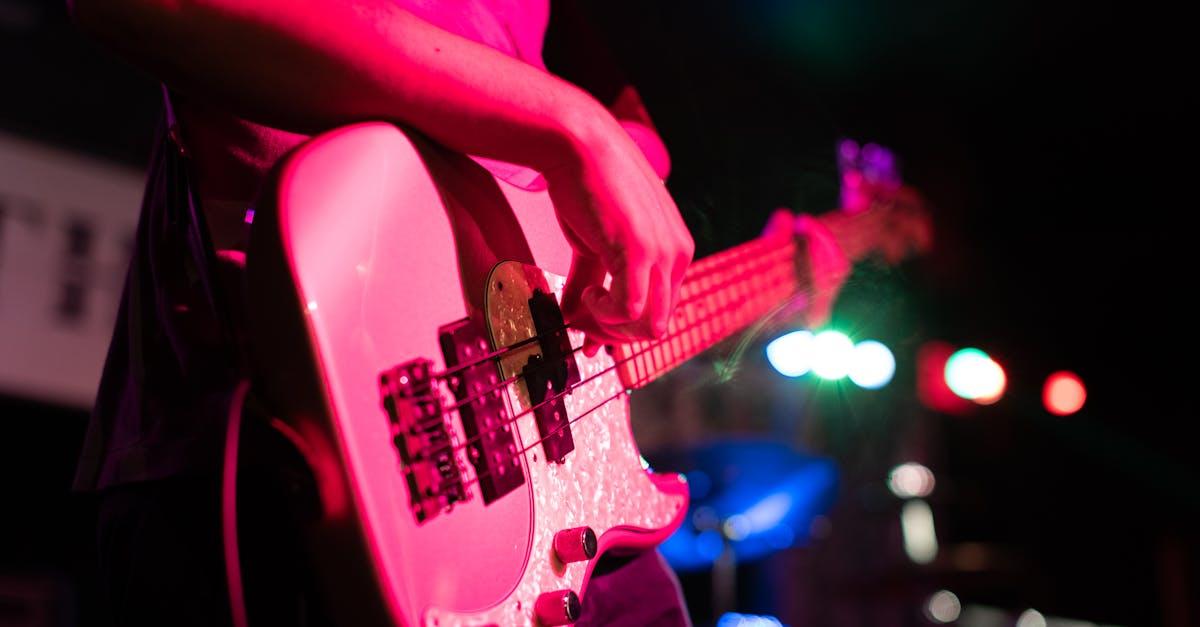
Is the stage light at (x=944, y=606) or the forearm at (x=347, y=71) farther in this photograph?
the stage light at (x=944, y=606)

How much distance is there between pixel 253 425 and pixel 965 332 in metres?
4.26

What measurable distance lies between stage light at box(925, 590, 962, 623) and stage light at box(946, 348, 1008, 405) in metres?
0.98

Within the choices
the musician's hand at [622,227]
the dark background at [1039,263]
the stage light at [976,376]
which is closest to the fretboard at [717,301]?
the musician's hand at [622,227]

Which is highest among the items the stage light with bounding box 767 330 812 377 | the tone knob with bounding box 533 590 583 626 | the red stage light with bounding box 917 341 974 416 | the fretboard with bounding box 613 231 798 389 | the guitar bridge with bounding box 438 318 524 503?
the red stage light with bounding box 917 341 974 416

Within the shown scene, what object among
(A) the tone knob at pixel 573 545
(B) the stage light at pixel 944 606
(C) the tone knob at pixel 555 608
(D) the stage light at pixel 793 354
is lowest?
(C) the tone knob at pixel 555 608

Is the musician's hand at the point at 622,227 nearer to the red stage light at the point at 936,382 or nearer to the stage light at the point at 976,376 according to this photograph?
the stage light at the point at 976,376

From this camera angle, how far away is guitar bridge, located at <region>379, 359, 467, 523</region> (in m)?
0.66

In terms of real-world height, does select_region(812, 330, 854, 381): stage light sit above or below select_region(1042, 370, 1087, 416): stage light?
below

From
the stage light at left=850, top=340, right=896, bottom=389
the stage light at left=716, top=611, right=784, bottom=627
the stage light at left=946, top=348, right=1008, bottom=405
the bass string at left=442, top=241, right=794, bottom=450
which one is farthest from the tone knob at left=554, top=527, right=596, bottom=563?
the stage light at left=946, top=348, right=1008, bottom=405

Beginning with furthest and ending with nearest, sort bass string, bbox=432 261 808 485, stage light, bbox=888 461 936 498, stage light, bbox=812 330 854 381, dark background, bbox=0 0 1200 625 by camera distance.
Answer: stage light, bbox=888 461 936 498 < dark background, bbox=0 0 1200 625 < stage light, bbox=812 330 854 381 < bass string, bbox=432 261 808 485

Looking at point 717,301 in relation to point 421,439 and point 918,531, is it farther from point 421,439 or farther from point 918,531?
point 918,531

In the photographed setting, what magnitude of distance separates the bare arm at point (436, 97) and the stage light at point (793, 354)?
2.46 metres

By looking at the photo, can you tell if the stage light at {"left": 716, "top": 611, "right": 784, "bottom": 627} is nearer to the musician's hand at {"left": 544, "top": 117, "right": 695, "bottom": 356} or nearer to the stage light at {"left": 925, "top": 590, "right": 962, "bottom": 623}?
the stage light at {"left": 925, "top": 590, "right": 962, "bottom": 623}

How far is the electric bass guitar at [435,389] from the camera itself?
24.2 inches
